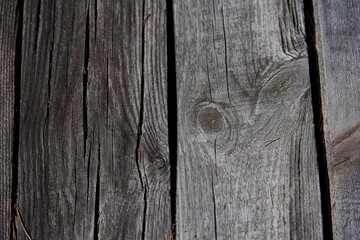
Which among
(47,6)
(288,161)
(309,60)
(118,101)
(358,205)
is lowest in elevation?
(358,205)

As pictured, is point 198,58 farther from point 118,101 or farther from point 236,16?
point 118,101

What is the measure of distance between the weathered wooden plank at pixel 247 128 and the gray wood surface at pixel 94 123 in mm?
109

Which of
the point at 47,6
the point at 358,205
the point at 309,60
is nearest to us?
the point at 358,205

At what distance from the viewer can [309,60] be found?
1.44 meters

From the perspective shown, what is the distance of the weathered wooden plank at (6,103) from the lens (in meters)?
1.50

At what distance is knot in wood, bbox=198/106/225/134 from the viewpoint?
56.1 inches

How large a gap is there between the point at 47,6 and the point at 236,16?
807 mm

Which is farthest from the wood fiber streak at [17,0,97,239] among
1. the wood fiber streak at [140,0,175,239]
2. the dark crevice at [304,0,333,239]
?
the dark crevice at [304,0,333,239]

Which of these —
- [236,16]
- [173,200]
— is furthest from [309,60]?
[173,200]

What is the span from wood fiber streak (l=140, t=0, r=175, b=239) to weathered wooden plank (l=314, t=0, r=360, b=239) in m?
0.61

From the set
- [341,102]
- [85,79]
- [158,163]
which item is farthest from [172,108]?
[341,102]

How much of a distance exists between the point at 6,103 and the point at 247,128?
998mm

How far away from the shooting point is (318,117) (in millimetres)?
1419

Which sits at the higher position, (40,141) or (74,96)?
(74,96)
